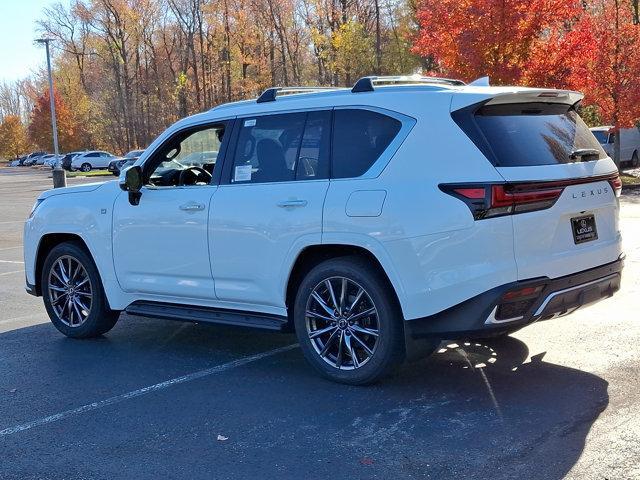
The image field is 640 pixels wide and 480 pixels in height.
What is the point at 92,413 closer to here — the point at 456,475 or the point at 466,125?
the point at 456,475

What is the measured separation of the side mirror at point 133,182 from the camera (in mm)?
6328

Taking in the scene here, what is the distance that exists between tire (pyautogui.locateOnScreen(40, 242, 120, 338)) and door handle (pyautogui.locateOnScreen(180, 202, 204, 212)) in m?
1.35

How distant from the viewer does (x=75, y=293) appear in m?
7.06

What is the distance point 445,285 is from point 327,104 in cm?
164

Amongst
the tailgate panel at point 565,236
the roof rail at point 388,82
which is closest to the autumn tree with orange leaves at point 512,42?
the roof rail at point 388,82

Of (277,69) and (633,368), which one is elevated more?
(277,69)

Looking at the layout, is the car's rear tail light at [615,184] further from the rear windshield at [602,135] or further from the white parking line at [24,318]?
the rear windshield at [602,135]

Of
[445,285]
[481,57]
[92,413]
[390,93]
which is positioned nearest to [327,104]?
[390,93]

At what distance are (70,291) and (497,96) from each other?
428cm

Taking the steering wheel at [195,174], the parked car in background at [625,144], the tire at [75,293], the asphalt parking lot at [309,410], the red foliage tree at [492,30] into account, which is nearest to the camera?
the asphalt parking lot at [309,410]

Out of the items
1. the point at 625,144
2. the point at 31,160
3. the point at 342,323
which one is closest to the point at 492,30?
the point at 625,144

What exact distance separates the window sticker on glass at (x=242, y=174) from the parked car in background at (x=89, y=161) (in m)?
58.3

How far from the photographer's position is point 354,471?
3.91 m

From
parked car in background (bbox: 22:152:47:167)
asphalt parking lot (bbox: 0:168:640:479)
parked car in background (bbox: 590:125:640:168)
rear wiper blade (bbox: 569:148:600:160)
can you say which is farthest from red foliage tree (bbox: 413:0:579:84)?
parked car in background (bbox: 22:152:47:167)
